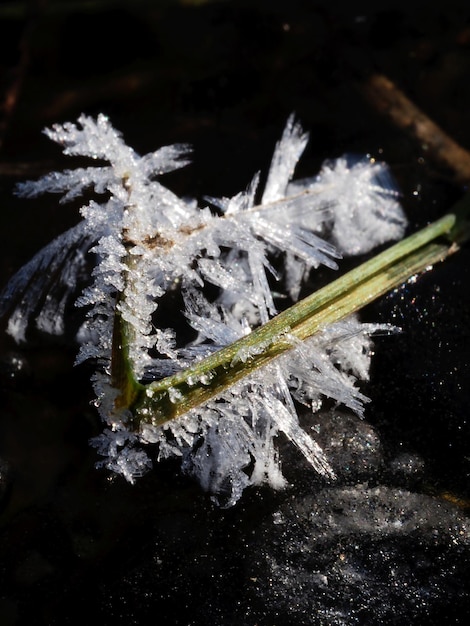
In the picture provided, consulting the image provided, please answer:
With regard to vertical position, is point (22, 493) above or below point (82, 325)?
below

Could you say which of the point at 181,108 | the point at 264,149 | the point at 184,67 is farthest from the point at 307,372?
the point at 184,67

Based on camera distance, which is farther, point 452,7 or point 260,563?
point 452,7

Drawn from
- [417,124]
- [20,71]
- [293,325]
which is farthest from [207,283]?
[20,71]

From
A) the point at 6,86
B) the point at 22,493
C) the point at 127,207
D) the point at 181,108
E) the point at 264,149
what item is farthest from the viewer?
the point at 6,86

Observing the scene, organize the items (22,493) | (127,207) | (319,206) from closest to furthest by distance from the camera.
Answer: (22,493) → (127,207) → (319,206)

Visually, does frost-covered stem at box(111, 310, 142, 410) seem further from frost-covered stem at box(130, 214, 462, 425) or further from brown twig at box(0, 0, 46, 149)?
brown twig at box(0, 0, 46, 149)

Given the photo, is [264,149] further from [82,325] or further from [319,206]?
[82,325]

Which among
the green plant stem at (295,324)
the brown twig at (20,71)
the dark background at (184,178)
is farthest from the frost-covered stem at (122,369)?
the brown twig at (20,71)

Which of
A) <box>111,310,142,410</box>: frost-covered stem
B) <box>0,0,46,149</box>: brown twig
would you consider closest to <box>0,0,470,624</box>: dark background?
<box>0,0,46,149</box>: brown twig
